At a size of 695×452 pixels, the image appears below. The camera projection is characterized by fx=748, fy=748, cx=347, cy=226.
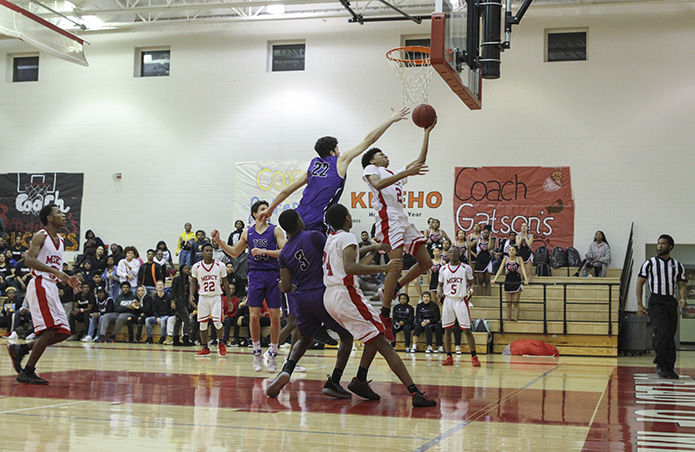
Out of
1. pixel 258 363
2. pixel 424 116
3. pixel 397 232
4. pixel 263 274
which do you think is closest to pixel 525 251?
pixel 263 274

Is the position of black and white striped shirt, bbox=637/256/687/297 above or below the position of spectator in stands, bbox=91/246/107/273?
above

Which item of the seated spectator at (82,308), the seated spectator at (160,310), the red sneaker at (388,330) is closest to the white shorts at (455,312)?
the red sneaker at (388,330)

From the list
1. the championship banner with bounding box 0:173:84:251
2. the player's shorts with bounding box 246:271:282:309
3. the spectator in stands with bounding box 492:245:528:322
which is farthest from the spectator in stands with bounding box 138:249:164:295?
the player's shorts with bounding box 246:271:282:309

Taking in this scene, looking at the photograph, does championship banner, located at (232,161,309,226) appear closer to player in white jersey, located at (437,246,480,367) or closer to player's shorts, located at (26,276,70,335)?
player in white jersey, located at (437,246,480,367)

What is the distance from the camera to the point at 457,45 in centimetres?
812

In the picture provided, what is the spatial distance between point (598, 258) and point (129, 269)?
10944mm

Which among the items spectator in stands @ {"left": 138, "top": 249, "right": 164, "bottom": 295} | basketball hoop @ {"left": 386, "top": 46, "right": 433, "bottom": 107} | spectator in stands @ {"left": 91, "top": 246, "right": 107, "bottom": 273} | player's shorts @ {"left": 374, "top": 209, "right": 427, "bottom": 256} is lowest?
spectator in stands @ {"left": 138, "top": 249, "right": 164, "bottom": 295}

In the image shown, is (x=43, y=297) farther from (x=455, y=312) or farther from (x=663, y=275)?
(x=663, y=275)

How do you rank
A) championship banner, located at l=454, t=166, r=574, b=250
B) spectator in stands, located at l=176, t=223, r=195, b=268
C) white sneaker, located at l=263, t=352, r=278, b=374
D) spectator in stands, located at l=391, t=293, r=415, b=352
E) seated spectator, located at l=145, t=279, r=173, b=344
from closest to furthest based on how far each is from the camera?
white sneaker, located at l=263, t=352, r=278, b=374 < spectator in stands, located at l=391, t=293, r=415, b=352 < seated spectator, located at l=145, t=279, r=173, b=344 < championship banner, located at l=454, t=166, r=574, b=250 < spectator in stands, located at l=176, t=223, r=195, b=268

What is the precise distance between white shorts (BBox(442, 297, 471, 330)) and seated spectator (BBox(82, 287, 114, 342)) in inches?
320

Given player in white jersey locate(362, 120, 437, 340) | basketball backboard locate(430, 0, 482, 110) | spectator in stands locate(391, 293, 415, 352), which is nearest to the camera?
player in white jersey locate(362, 120, 437, 340)

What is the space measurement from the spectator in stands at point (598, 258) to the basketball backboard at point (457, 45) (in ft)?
31.9

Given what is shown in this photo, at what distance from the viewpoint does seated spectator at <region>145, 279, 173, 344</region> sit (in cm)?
1595

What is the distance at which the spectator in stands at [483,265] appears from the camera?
16.3 metres
